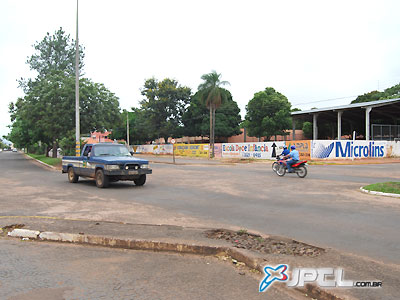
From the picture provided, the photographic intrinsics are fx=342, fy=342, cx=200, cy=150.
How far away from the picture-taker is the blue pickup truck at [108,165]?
13148 millimetres

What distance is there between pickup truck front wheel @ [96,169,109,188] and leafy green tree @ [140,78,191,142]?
4757 centimetres

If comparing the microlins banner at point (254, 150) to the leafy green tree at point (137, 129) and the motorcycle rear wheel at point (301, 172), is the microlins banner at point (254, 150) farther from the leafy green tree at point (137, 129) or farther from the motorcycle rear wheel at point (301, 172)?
the leafy green tree at point (137, 129)

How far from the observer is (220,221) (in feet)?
24.5

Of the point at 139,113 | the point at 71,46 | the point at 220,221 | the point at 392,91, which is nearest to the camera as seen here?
the point at 220,221

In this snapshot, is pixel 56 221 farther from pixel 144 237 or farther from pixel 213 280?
pixel 213 280

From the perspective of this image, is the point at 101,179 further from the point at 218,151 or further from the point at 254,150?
the point at 218,151

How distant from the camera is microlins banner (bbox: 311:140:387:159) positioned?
33.6m

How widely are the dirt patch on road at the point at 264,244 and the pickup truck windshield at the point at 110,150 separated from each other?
9219 millimetres

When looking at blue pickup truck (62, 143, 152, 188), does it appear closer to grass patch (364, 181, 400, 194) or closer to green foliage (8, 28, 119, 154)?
grass patch (364, 181, 400, 194)

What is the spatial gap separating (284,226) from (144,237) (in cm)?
288

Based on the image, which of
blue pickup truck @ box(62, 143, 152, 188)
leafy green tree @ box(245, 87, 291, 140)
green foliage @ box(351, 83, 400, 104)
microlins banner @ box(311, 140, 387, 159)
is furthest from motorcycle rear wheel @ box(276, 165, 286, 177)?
green foliage @ box(351, 83, 400, 104)

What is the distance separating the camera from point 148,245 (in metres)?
5.50

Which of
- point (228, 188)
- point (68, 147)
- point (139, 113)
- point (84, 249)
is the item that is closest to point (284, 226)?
point (84, 249)

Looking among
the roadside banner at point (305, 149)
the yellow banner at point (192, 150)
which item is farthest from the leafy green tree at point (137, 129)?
the roadside banner at point (305, 149)
